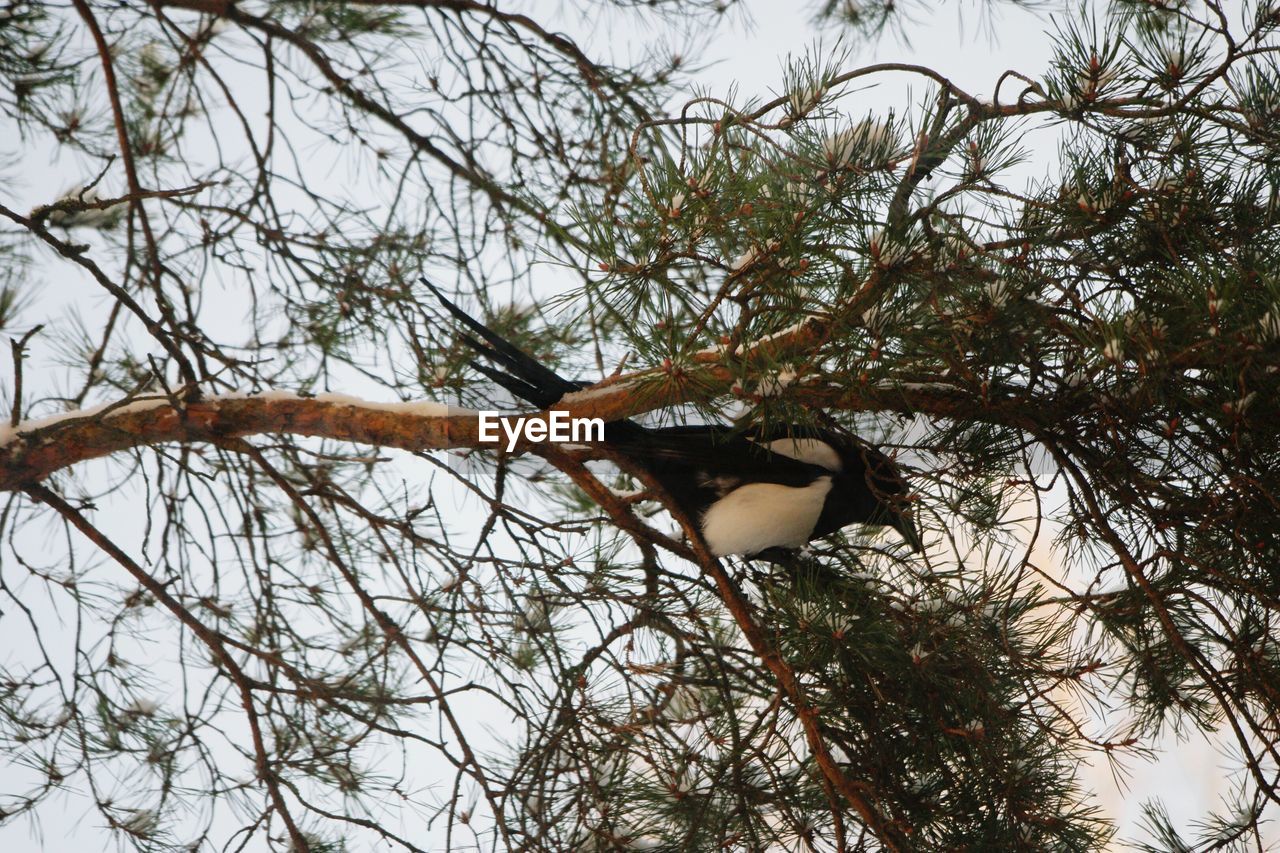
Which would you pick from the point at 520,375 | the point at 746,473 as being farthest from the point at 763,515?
the point at 520,375

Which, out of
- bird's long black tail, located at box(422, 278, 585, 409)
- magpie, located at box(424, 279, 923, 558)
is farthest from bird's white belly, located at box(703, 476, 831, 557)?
bird's long black tail, located at box(422, 278, 585, 409)

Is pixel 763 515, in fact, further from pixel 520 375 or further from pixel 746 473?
pixel 520 375

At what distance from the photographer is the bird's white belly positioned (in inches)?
37.7

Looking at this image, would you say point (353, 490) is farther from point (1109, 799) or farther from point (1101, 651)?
point (1109, 799)

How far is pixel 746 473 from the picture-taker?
0.97 metres

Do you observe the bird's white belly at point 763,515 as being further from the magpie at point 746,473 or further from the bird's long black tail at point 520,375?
the bird's long black tail at point 520,375

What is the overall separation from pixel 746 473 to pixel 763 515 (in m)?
0.04

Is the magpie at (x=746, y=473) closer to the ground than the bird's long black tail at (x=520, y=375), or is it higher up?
closer to the ground

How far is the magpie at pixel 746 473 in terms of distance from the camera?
938 mm

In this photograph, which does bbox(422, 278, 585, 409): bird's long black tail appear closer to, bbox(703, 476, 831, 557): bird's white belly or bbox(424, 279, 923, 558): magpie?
bbox(424, 279, 923, 558): magpie

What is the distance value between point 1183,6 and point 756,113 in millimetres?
381

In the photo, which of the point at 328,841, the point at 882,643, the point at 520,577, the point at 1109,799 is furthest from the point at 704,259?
the point at 1109,799

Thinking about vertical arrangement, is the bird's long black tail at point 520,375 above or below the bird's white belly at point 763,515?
above

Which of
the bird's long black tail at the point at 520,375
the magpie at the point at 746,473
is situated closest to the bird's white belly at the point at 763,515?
the magpie at the point at 746,473
